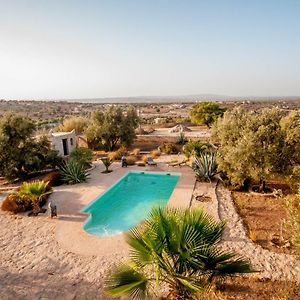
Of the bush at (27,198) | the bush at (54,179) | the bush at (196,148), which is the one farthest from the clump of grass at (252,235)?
the bush at (54,179)

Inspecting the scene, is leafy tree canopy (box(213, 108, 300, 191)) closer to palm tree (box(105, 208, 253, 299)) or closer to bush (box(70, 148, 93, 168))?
palm tree (box(105, 208, 253, 299))

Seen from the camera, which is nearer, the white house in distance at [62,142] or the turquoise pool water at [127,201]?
the turquoise pool water at [127,201]

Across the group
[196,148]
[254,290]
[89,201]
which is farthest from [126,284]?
[196,148]

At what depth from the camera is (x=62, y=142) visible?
2156cm

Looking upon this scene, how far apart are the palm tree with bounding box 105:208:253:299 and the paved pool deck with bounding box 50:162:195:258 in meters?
3.66

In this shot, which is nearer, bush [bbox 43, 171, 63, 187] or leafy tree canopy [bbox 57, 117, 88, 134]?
bush [bbox 43, 171, 63, 187]

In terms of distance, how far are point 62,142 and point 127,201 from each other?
938 cm

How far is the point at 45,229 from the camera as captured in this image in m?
10.3

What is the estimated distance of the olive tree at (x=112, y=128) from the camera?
944 inches

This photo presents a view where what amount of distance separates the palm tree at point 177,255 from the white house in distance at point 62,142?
56.4 feet

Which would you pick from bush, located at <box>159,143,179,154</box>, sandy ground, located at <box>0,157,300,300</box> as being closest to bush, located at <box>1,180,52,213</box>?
sandy ground, located at <box>0,157,300,300</box>

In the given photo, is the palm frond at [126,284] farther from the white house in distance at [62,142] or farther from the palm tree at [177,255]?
the white house in distance at [62,142]

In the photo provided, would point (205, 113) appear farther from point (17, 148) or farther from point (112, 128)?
point (17, 148)

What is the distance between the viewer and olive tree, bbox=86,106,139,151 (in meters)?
24.0
